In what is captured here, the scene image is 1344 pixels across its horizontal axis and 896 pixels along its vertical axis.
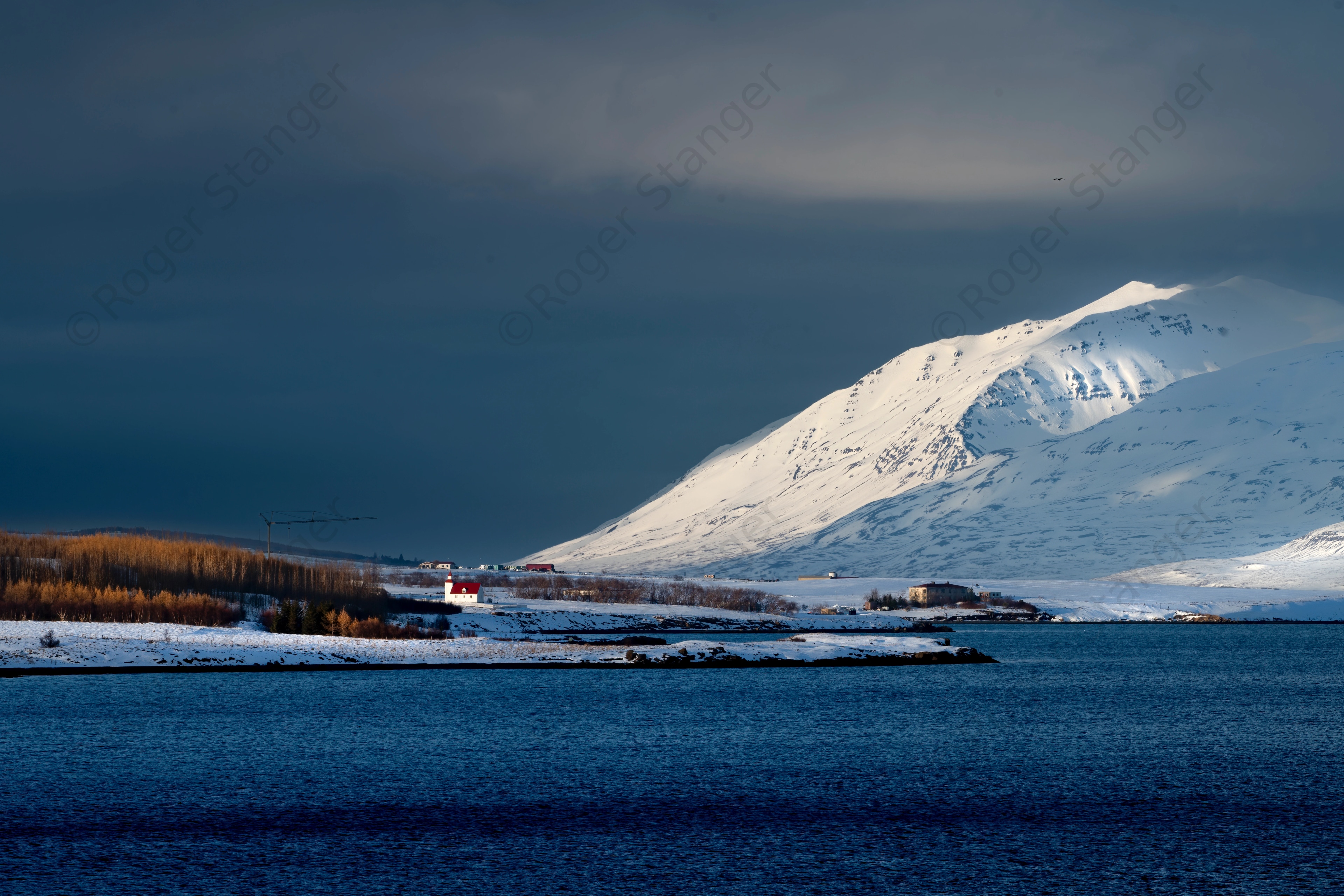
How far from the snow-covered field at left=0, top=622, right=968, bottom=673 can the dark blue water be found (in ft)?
55.3

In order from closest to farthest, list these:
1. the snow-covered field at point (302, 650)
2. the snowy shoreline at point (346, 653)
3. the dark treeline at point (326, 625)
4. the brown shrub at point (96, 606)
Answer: the snowy shoreline at point (346, 653) < the snow-covered field at point (302, 650) < the brown shrub at point (96, 606) < the dark treeline at point (326, 625)

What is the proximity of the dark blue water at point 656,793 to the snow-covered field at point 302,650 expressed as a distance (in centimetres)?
1685

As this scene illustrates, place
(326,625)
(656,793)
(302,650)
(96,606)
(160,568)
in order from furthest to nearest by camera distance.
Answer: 1. (160,568)
2. (326,625)
3. (96,606)
4. (302,650)
5. (656,793)

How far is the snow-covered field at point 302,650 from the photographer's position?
3361 inches

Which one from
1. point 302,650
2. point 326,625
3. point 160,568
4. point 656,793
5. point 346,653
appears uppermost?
point 160,568

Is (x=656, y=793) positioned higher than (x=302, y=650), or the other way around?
(x=302, y=650)

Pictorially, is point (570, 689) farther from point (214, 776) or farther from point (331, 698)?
point (214, 776)

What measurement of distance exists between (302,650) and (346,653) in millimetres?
3358

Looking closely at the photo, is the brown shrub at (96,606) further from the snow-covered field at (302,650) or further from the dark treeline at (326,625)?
the snow-covered field at (302,650)

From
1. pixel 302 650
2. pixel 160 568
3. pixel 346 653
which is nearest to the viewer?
pixel 302 650

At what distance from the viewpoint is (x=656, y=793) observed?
3716 cm

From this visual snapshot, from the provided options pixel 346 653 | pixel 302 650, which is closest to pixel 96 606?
pixel 302 650

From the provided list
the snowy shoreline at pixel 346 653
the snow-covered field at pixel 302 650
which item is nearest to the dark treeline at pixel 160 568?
the snow-covered field at pixel 302 650

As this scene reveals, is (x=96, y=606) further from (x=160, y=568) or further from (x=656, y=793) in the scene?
(x=656, y=793)
